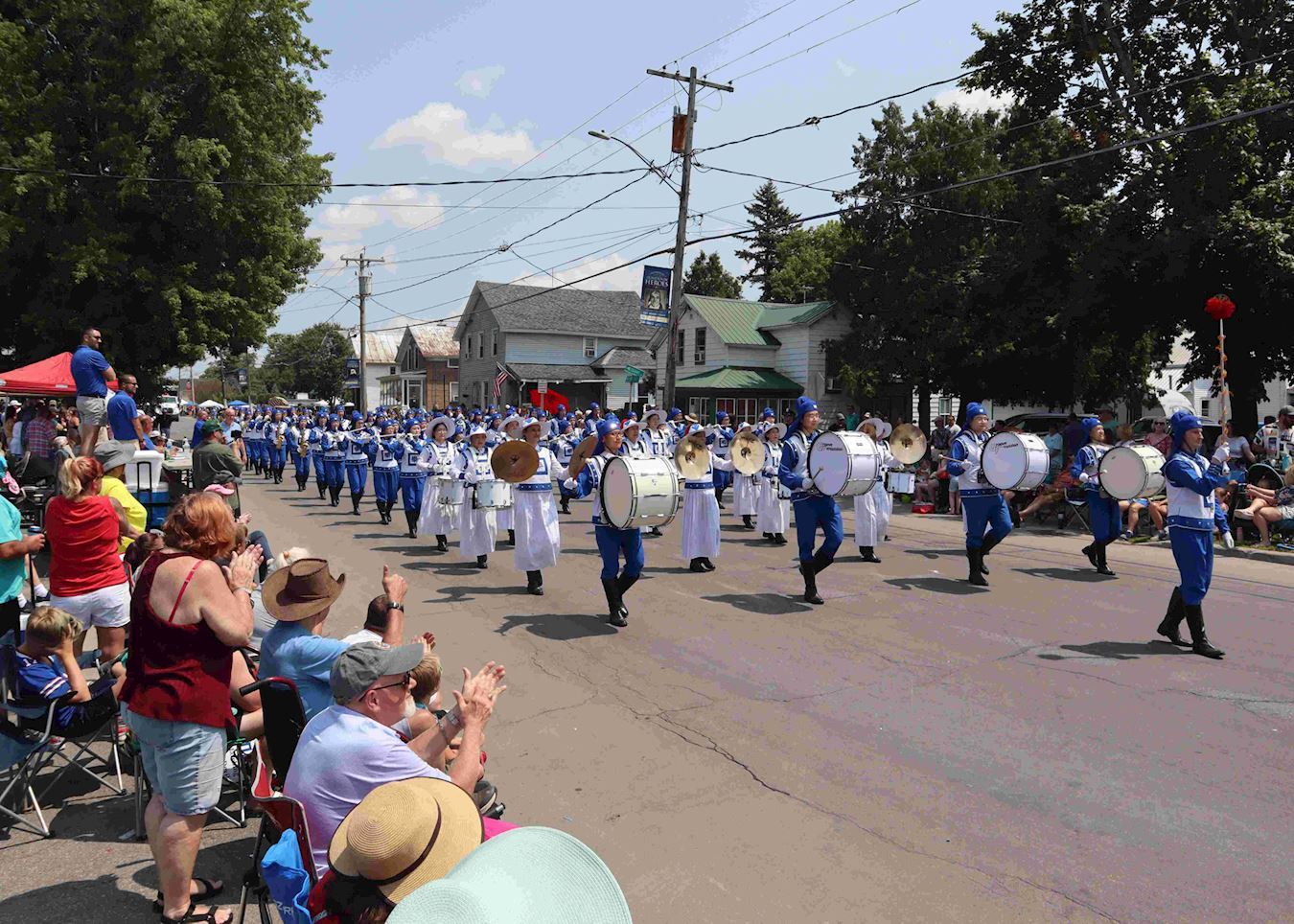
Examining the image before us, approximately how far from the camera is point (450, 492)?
13.8 m

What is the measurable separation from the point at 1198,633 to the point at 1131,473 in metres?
3.93

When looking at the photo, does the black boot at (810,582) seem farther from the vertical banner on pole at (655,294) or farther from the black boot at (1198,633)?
the vertical banner on pole at (655,294)

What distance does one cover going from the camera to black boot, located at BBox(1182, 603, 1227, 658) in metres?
7.72

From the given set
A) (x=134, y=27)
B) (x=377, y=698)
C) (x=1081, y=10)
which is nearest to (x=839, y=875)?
(x=377, y=698)

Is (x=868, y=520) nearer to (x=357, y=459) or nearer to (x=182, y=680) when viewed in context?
(x=182, y=680)

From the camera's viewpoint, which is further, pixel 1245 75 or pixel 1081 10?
pixel 1081 10

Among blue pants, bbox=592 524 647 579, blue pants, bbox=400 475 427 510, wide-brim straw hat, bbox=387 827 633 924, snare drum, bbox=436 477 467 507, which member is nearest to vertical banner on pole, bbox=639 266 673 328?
→ blue pants, bbox=400 475 427 510

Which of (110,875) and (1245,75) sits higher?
(1245,75)

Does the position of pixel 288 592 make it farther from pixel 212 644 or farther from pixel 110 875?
pixel 110 875

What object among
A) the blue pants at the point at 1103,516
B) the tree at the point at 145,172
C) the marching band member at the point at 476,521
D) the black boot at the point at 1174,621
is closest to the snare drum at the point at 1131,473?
the blue pants at the point at 1103,516

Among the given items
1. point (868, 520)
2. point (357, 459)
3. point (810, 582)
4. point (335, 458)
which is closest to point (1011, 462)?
point (868, 520)

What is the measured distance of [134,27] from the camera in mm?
25531

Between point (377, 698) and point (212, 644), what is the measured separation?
3.53 feet

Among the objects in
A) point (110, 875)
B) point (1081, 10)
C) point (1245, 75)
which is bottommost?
point (110, 875)
